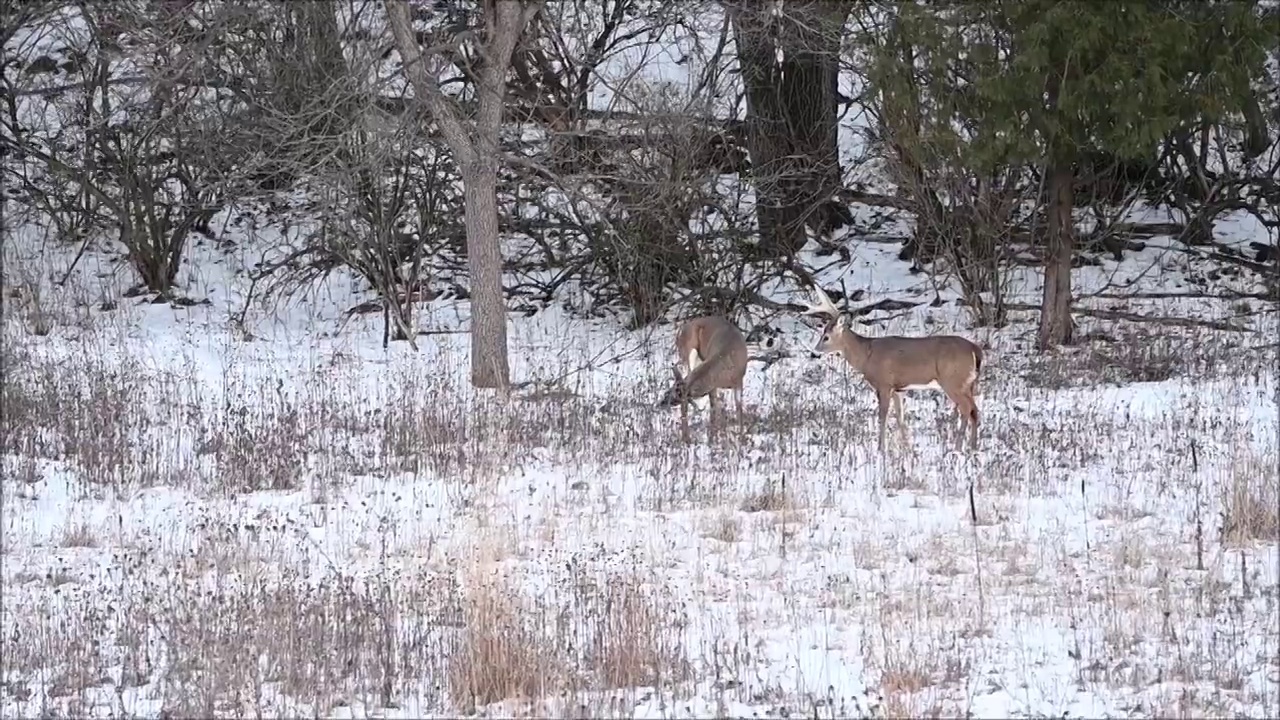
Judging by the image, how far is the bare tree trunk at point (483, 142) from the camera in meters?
13.4

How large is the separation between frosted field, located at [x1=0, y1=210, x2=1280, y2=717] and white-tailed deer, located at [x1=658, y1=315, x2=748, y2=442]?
344 mm

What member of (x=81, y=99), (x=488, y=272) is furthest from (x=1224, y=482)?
(x=81, y=99)

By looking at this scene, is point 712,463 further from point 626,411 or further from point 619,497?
Result: point 626,411

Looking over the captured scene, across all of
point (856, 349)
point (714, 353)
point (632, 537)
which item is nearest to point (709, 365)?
point (714, 353)

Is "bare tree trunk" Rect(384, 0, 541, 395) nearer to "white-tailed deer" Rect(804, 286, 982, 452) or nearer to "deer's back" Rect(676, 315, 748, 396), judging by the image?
"deer's back" Rect(676, 315, 748, 396)

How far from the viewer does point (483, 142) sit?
46.2 feet

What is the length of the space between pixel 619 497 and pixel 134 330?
31.4 ft

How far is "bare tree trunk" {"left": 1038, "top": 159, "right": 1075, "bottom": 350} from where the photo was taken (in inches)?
627

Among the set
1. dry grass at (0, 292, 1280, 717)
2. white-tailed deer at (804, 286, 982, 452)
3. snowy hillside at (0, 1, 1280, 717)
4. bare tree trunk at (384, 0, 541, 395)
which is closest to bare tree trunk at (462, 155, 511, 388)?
bare tree trunk at (384, 0, 541, 395)

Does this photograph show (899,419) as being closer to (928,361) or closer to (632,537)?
(928,361)

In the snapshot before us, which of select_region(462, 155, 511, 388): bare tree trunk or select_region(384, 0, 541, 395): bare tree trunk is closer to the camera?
select_region(384, 0, 541, 395): bare tree trunk

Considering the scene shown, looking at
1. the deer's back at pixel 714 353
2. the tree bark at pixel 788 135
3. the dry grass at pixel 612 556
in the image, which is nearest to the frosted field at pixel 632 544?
the dry grass at pixel 612 556

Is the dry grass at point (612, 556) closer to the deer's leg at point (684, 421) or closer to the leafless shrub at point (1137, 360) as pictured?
the deer's leg at point (684, 421)

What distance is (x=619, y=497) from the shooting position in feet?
33.3
